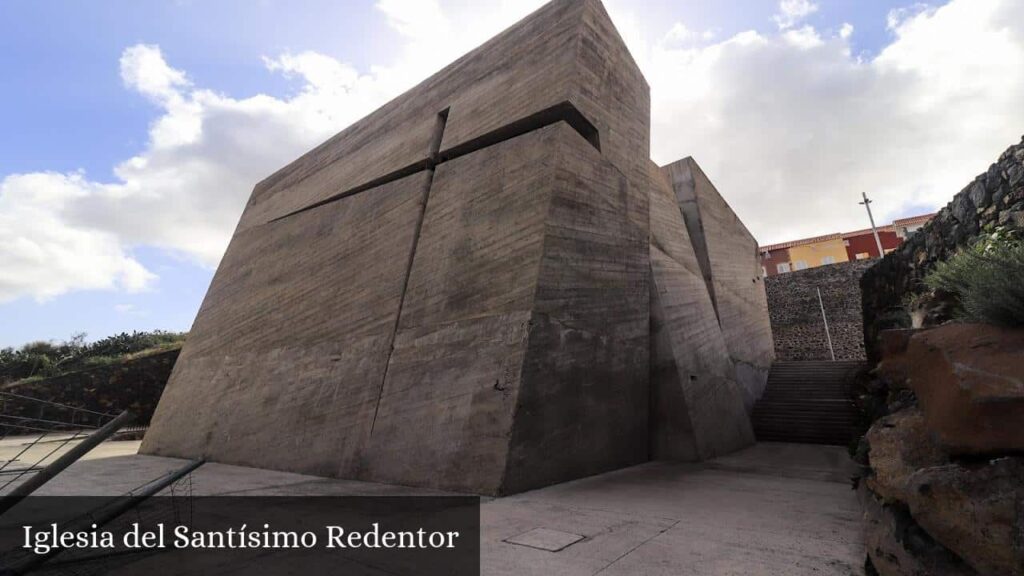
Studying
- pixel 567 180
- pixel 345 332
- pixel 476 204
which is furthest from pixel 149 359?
pixel 567 180

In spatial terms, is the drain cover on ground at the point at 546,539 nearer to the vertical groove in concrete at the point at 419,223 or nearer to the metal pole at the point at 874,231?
the vertical groove in concrete at the point at 419,223

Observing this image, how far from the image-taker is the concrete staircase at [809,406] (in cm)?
907

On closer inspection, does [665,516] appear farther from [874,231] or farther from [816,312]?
[874,231]

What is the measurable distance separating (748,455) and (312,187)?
10.6 meters

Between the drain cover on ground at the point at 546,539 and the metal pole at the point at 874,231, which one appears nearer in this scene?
the drain cover on ground at the point at 546,539

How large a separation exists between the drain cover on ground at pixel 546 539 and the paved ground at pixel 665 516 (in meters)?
0.01

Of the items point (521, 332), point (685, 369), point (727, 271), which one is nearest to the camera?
point (521, 332)

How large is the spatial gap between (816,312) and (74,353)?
1318 inches

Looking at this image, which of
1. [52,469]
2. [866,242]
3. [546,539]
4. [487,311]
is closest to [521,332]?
[487,311]

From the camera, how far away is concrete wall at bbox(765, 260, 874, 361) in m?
18.8

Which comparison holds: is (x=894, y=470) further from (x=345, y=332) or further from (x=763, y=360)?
(x=763, y=360)

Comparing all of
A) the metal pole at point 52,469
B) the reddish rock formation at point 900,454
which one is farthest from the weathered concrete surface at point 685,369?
the metal pole at point 52,469

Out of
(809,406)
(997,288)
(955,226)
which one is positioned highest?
(955,226)

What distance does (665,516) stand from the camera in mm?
3441
